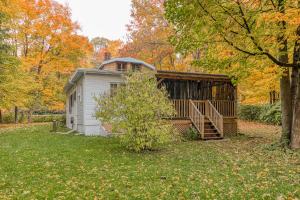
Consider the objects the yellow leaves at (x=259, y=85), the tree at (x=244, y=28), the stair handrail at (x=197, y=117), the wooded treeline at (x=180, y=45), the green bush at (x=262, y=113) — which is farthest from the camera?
the green bush at (x=262, y=113)

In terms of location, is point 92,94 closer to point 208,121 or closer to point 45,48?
point 208,121

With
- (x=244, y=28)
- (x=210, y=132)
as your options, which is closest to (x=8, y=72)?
(x=210, y=132)

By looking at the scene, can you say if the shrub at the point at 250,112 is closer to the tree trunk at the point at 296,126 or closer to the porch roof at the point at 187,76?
the porch roof at the point at 187,76

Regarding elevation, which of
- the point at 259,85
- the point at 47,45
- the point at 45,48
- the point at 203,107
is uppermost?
the point at 47,45

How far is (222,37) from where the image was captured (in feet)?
31.4

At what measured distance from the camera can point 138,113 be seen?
9.67 metres

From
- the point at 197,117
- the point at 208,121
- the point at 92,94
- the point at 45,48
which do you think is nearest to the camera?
the point at 197,117

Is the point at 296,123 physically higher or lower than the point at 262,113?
higher

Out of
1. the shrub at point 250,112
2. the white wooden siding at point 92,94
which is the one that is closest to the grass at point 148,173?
the white wooden siding at point 92,94

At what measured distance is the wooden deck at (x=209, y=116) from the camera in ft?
46.1

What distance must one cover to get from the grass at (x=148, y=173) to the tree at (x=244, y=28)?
10.9 ft

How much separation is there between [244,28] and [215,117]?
21.0 ft

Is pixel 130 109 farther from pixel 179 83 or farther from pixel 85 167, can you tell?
pixel 179 83

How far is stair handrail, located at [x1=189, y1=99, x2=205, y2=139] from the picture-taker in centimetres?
1373
